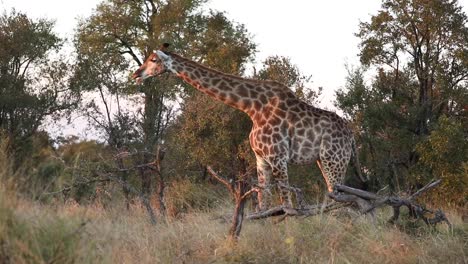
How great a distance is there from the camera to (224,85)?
12.6 m

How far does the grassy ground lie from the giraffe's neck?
94.8 inches

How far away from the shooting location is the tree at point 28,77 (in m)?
26.5

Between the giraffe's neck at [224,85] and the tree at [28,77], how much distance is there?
580 inches

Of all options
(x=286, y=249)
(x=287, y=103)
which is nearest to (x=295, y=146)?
(x=287, y=103)

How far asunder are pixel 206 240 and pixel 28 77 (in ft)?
68.6

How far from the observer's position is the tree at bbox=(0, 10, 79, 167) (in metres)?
26.5

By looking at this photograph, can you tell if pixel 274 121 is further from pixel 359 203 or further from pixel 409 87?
pixel 409 87

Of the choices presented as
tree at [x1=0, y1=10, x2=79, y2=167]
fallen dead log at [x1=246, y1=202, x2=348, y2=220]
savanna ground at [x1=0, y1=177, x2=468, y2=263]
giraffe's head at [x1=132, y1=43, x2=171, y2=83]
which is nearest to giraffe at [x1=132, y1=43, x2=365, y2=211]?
giraffe's head at [x1=132, y1=43, x2=171, y2=83]

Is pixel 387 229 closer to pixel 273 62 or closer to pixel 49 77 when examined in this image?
pixel 273 62

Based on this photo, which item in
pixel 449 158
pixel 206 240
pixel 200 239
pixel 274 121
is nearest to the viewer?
pixel 206 240

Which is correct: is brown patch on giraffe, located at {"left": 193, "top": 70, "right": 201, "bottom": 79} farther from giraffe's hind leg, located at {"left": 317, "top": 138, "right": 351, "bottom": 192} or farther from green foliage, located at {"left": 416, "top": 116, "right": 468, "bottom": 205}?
green foliage, located at {"left": 416, "top": 116, "right": 468, "bottom": 205}

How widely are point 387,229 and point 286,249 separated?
182 centimetres

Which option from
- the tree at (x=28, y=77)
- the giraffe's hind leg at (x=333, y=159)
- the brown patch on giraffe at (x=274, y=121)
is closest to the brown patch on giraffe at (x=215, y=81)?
the brown patch on giraffe at (x=274, y=121)

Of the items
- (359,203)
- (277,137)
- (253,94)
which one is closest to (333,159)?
(277,137)
